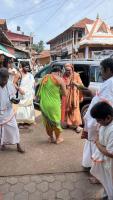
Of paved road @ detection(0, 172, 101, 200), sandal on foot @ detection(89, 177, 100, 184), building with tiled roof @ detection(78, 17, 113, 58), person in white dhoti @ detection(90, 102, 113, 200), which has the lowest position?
paved road @ detection(0, 172, 101, 200)

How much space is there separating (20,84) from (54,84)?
1.96 metres

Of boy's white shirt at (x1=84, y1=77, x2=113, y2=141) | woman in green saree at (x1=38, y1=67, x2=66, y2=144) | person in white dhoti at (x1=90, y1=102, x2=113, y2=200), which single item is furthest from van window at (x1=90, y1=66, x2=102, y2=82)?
person in white dhoti at (x1=90, y1=102, x2=113, y2=200)

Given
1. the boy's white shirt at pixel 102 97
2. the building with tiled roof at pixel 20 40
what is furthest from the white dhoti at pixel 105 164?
the building with tiled roof at pixel 20 40

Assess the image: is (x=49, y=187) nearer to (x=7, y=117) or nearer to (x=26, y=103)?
(x=7, y=117)

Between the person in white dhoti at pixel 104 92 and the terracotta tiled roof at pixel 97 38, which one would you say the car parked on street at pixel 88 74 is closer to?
the person in white dhoti at pixel 104 92

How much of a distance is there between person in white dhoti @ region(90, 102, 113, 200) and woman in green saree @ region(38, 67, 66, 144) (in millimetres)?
2727

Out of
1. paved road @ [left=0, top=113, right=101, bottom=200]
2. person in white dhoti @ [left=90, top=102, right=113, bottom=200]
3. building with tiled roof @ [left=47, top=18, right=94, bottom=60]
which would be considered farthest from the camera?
building with tiled roof @ [left=47, top=18, right=94, bottom=60]

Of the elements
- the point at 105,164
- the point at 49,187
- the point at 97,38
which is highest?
the point at 97,38

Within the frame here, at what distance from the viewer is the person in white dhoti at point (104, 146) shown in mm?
3582

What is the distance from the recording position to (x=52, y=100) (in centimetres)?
675

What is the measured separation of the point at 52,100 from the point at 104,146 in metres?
3.14

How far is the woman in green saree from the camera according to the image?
6.66m

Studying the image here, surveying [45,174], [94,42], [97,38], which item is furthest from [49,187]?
[97,38]

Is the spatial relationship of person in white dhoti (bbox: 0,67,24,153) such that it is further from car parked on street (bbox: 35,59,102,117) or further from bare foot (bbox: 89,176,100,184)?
car parked on street (bbox: 35,59,102,117)
